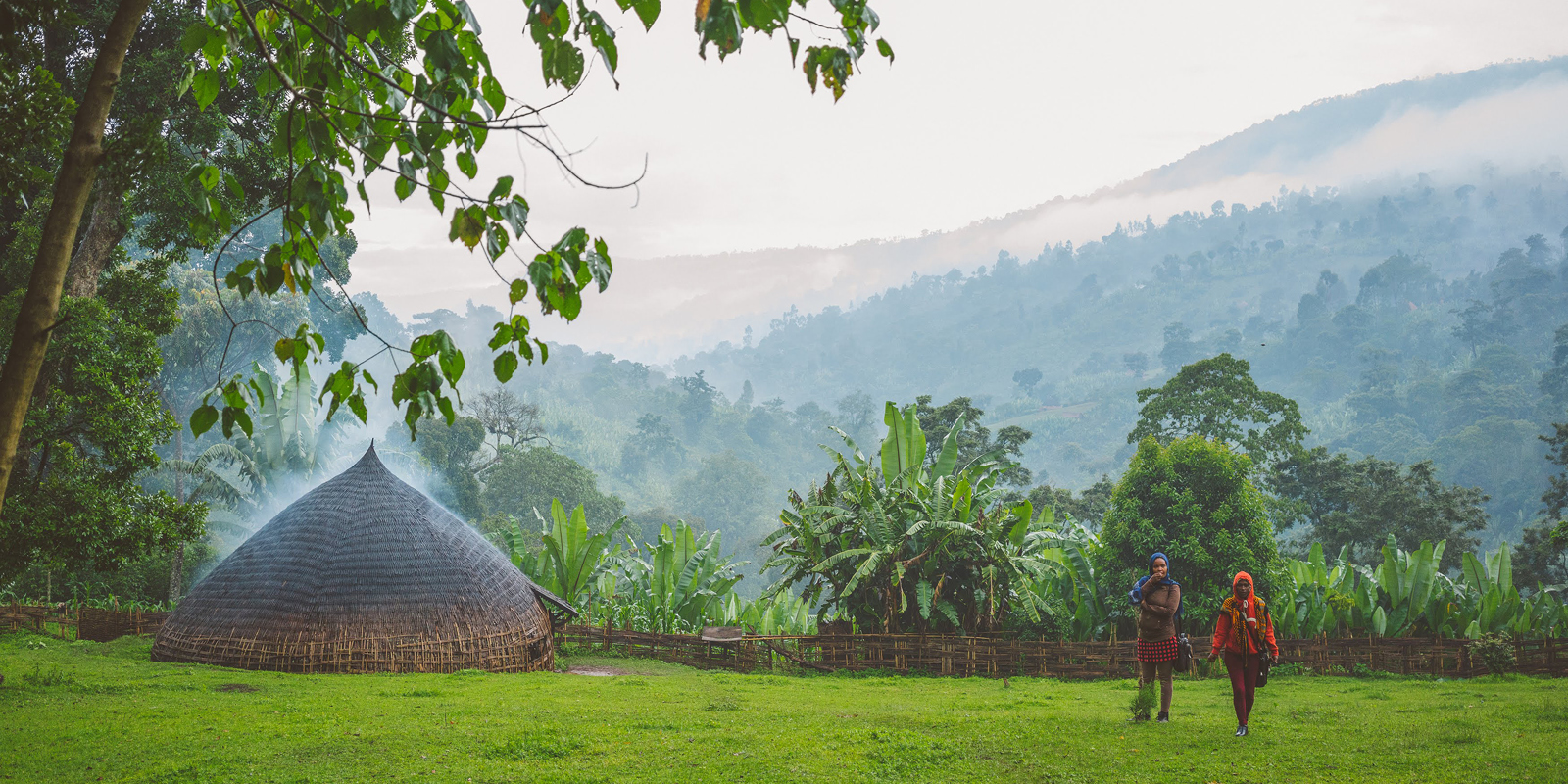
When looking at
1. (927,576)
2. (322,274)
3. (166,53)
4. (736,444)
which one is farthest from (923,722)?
(736,444)

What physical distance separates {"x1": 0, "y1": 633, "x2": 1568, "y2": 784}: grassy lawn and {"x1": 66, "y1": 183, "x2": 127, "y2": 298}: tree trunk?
12.1 ft

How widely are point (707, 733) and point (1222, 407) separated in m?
23.3

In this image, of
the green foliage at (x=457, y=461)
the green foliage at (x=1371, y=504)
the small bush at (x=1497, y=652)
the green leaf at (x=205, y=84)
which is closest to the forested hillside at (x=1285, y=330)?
the green foliage at (x=1371, y=504)

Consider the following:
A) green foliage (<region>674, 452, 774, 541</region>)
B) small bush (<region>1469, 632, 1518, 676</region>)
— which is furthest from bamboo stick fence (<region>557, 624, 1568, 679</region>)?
green foliage (<region>674, 452, 774, 541</region>)

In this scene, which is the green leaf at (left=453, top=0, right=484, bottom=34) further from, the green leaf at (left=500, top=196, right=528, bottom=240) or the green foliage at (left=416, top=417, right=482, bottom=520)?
the green foliage at (left=416, top=417, right=482, bottom=520)

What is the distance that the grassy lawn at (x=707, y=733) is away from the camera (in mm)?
5125

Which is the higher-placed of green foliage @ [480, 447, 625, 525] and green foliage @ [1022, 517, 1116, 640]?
green foliage @ [480, 447, 625, 525]

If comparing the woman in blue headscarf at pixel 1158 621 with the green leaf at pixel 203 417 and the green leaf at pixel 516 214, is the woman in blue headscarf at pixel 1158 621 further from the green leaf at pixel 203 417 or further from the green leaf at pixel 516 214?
the green leaf at pixel 203 417

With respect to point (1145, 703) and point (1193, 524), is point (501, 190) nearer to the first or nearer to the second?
point (1145, 703)

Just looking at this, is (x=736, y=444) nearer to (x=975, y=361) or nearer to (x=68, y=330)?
(x=975, y=361)

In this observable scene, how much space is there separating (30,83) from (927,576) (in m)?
11.0

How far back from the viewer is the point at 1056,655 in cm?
1210

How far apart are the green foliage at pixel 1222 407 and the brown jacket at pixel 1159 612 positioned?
20275 millimetres

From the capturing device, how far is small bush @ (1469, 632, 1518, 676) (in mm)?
11133
